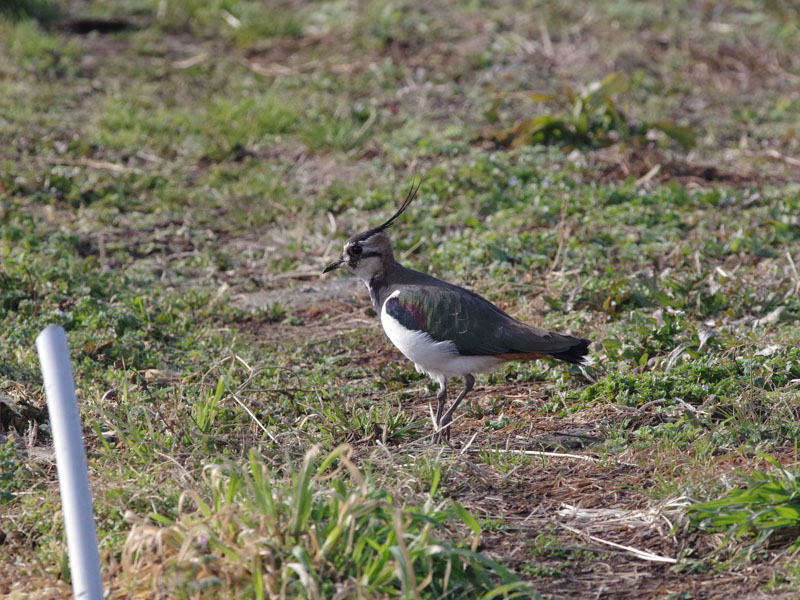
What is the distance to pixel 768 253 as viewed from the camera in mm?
7016

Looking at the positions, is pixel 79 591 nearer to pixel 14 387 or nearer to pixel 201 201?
pixel 14 387

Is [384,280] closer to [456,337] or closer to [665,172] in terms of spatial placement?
[456,337]

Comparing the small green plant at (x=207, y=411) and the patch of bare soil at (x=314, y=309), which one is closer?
the small green plant at (x=207, y=411)

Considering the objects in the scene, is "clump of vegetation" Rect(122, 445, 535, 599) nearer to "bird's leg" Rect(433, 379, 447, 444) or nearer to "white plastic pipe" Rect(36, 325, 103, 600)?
"white plastic pipe" Rect(36, 325, 103, 600)

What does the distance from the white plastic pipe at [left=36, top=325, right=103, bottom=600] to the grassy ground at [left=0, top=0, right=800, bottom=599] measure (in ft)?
0.89

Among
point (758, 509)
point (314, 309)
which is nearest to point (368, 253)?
point (314, 309)

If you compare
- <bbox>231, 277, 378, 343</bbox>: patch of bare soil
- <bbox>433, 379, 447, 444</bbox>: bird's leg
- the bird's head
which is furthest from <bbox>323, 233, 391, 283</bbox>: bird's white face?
<bbox>433, 379, 447, 444</bbox>: bird's leg

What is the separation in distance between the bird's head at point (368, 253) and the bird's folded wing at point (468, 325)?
1.41ft

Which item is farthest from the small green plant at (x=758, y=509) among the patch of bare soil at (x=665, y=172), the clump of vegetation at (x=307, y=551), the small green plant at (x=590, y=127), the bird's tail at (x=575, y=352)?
the small green plant at (x=590, y=127)

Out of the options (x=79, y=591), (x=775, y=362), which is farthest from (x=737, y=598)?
(x=79, y=591)

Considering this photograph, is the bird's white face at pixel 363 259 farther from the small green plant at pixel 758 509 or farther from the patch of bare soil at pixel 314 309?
the small green plant at pixel 758 509

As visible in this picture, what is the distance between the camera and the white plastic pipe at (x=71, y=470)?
320 centimetres

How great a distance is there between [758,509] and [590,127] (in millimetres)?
5526

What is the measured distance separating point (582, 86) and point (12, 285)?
A: 5.85 metres
